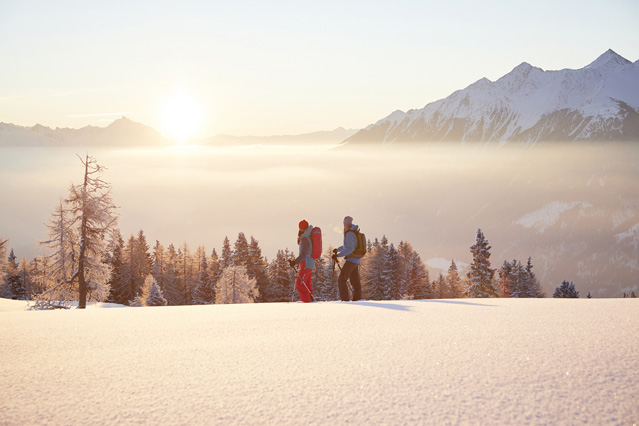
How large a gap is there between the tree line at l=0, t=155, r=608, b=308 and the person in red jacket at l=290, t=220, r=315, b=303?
31.7 ft

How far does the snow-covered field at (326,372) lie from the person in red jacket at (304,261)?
6708 millimetres

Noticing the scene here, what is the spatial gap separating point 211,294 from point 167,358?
6956cm

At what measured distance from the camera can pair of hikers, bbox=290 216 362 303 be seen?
1325 cm

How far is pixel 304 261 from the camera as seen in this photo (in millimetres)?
14172

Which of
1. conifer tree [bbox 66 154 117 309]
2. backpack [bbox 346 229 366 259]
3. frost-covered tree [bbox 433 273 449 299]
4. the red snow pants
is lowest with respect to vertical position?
frost-covered tree [bbox 433 273 449 299]

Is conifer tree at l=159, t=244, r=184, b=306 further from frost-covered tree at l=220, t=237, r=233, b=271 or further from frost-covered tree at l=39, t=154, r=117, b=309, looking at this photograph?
frost-covered tree at l=39, t=154, r=117, b=309

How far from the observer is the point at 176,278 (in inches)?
3322

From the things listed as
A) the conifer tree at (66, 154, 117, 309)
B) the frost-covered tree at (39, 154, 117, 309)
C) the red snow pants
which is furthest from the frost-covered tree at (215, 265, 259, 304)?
the red snow pants

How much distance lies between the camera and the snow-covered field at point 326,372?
3484 mm

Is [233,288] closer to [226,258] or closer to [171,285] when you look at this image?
[226,258]

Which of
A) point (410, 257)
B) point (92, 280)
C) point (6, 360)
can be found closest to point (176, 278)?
point (410, 257)

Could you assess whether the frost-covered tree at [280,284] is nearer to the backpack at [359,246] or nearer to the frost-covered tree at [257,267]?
the frost-covered tree at [257,267]

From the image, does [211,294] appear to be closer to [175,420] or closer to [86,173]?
[86,173]

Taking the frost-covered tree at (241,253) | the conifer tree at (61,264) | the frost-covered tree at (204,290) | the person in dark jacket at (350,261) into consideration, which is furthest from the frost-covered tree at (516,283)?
the person in dark jacket at (350,261)
